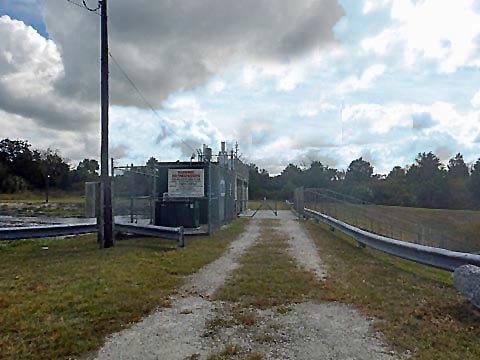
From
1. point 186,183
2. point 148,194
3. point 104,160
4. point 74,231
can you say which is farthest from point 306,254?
point 148,194

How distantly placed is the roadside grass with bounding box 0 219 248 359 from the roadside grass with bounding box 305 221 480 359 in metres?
2.85

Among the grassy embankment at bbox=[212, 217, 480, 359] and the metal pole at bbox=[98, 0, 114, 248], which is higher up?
the metal pole at bbox=[98, 0, 114, 248]

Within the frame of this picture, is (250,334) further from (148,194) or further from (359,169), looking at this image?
(359,169)

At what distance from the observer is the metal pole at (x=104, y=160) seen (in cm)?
1288

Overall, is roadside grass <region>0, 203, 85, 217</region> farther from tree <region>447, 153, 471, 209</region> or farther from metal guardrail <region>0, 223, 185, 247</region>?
tree <region>447, 153, 471, 209</region>

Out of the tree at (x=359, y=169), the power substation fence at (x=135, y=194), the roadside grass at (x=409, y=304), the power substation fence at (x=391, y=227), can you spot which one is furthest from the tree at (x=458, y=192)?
the roadside grass at (x=409, y=304)

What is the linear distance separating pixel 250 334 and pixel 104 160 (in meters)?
9.03

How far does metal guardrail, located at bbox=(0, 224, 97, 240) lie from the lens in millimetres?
12078

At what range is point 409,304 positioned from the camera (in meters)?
6.31

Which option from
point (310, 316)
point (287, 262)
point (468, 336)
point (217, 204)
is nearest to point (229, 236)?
point (217, 204)

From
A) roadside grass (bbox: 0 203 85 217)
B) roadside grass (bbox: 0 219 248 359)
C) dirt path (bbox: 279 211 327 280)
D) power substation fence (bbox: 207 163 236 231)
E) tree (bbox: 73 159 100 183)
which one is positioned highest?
tree (bbox: 73 159 100 183)

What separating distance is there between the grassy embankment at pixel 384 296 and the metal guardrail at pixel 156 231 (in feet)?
8.21

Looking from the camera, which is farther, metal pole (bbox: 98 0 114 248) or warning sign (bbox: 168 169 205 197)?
warning sign (bbox: 168 169 205 197)

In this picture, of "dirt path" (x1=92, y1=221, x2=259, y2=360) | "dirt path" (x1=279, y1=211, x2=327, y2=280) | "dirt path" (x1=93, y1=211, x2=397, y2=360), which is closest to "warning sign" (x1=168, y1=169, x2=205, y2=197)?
"dirt path" (x1=279, y1=211, x2=327, y2=280)
